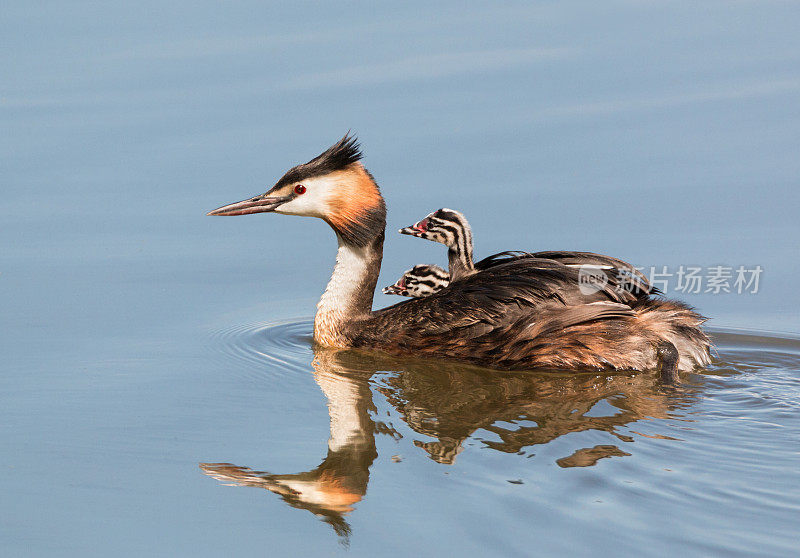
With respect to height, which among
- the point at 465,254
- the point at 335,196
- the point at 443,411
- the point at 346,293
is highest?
the point at 335,196

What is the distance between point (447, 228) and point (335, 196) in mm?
801

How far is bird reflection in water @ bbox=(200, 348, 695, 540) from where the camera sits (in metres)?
5.28

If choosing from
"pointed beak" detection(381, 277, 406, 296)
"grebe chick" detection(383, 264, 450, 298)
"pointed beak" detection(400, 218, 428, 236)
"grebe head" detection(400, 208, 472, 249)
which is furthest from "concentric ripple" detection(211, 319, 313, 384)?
"grebe head" detection(400, 208, 472, 249)

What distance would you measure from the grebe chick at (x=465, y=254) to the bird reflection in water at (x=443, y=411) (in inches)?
25.1

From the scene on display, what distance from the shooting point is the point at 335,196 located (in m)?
7.87

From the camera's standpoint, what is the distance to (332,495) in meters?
5.12

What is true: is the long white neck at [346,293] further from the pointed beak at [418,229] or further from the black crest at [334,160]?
the black crest at [334,160]

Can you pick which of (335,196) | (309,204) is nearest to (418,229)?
(335,196)

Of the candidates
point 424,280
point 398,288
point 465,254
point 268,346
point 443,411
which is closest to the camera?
point 443,411

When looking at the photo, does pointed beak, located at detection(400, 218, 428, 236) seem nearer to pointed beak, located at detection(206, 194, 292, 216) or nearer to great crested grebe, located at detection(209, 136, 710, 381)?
great crested grebe, located at detection(209, 136, 710, 381)

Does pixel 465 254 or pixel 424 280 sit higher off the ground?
pixel 465 254

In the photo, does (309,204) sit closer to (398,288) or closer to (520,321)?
(398,288)

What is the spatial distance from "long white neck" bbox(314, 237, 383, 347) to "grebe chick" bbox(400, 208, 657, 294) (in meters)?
0.33

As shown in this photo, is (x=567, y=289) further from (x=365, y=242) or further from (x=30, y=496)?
(x=30, y=496)
